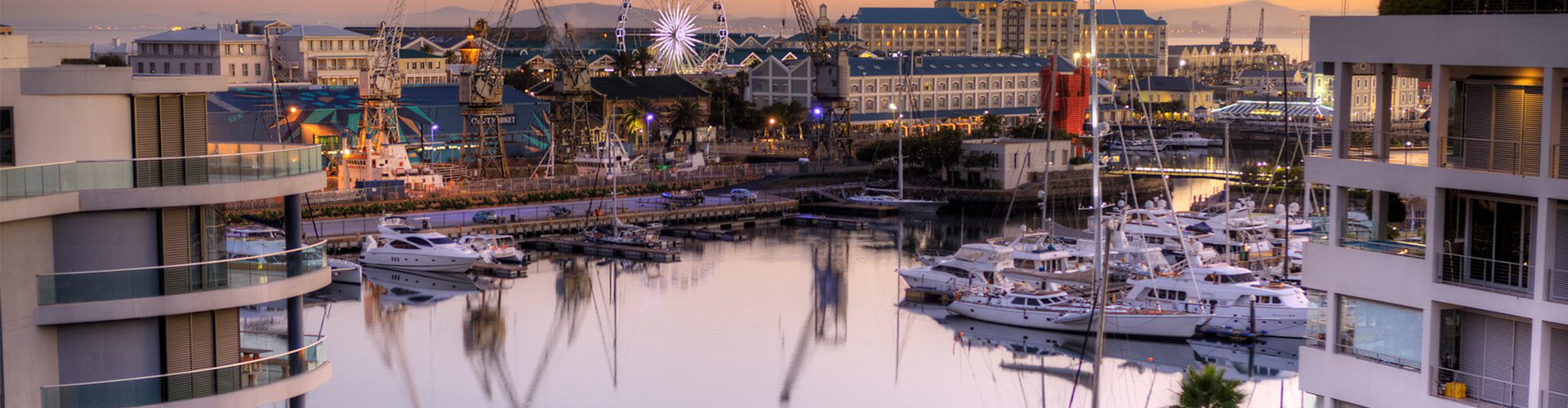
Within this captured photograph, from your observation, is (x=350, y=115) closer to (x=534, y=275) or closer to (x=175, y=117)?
(x=534, y=275)

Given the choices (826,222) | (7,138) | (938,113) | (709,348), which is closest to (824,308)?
(709,348)

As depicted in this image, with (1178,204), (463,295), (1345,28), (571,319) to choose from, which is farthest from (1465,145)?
(1178,204)

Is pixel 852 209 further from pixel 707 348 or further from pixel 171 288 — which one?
pixel 171 288

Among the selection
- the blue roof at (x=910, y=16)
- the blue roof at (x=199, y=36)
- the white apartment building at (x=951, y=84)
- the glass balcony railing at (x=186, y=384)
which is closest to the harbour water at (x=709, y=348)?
the glass balcony railing at (x=186, y=384)

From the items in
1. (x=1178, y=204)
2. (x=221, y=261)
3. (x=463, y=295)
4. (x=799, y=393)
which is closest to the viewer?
(x=221, y=261)

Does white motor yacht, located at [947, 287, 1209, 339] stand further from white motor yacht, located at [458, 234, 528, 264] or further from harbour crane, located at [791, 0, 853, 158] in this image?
harbour crane, located at [791, 0, 853, 158]

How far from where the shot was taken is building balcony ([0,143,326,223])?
8281 mm

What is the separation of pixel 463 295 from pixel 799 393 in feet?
34.1

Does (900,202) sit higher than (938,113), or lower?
lower

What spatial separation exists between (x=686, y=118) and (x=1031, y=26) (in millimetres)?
78954

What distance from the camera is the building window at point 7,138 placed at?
8.64 m

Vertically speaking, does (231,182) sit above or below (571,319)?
above

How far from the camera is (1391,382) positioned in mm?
9422

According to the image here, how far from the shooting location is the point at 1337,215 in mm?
9797
